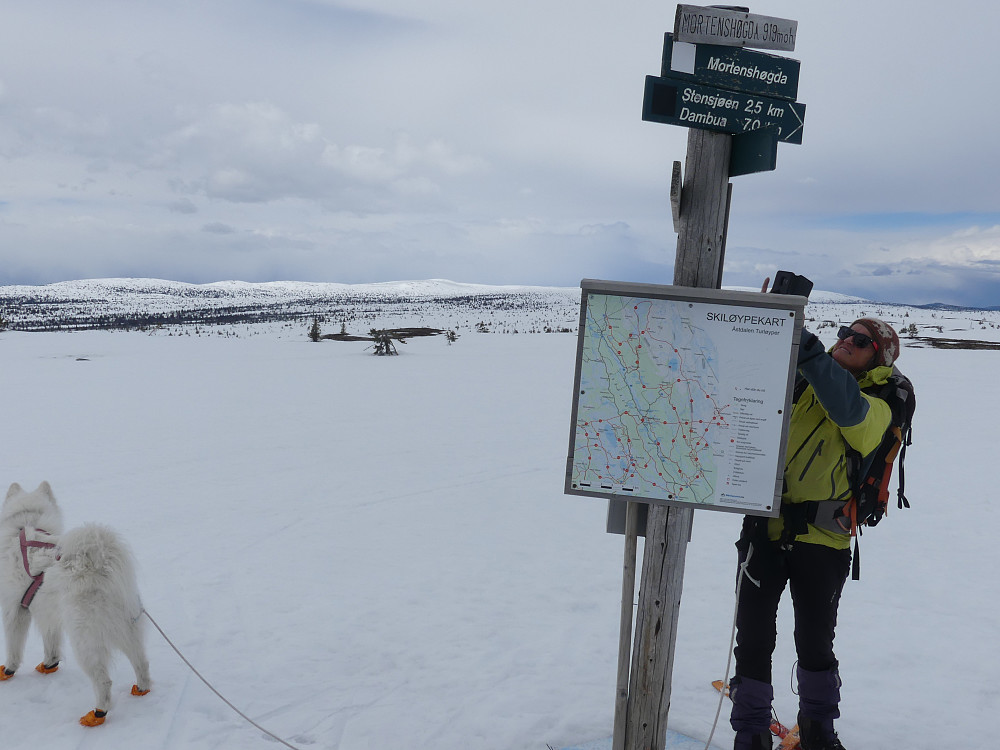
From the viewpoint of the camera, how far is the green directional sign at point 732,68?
2.33m

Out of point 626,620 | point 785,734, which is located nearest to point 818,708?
Answer: point 785,734

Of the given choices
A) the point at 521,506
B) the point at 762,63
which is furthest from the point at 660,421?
the point at 521,506

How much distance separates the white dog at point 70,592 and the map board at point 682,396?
249 cm

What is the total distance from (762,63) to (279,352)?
861 inches

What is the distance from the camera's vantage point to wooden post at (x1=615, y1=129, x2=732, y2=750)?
8.13 ft

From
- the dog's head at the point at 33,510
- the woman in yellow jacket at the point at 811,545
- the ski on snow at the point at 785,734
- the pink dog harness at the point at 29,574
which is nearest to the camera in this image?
the woman in yellow jacket at the point at 811,545

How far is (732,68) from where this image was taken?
2.35 metres

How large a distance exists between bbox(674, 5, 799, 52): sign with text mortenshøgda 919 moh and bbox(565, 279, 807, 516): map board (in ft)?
2.99

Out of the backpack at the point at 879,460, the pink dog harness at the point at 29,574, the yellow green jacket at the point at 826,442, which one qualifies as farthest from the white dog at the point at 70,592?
the backpack at the point at 879,460

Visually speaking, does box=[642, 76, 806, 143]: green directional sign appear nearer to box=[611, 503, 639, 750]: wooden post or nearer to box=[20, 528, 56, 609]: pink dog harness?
box=[611, 503, 639, 750]: wooden post

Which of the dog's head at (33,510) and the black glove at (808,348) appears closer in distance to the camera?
the black glove at (808,348)

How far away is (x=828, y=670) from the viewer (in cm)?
291

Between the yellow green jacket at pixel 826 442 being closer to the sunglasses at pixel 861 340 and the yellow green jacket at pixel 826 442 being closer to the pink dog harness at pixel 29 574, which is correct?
the sunglasses at pixel 861 340

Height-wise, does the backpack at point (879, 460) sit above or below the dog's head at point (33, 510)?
above
